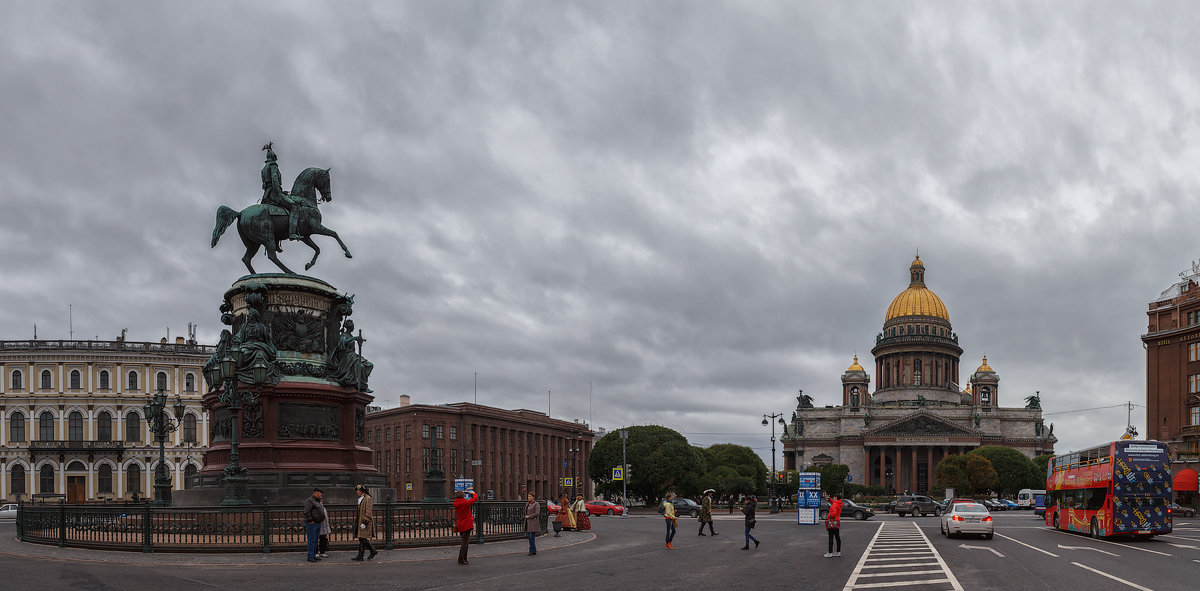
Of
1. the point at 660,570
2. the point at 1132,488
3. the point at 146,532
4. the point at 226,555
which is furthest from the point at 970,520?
the point at 146,532

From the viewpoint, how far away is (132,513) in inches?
992

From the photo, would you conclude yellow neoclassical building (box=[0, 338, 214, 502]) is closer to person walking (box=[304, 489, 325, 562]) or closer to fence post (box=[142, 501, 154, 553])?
fence post (box=[142, 501, 154, 553])

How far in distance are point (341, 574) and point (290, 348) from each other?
13.8 meters

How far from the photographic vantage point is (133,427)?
87.1 m

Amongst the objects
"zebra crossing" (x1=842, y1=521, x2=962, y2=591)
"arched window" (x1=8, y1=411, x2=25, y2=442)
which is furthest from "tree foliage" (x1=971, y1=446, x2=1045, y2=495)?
"arched window" (x1=8, y1=411, x2=25, y2=442)

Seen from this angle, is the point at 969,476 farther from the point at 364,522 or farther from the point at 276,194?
the point at 364,522

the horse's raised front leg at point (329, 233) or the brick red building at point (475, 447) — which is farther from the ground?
the horse's raised front leg at point (329, 233)

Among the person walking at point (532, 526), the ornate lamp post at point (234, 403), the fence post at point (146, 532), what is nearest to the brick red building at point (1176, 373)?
the person walking at point (532, 526)

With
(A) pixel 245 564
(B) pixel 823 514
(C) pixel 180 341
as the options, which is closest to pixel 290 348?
(A) pixel 245 564

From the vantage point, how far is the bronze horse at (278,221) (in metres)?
34.4

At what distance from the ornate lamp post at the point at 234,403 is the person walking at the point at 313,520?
3.87 metres

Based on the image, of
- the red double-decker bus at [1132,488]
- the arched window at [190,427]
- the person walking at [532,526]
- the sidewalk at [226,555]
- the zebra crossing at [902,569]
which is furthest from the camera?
the arched window at [190,427]

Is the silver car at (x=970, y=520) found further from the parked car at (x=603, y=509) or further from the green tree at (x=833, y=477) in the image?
the green tree at (x=833, y=477)

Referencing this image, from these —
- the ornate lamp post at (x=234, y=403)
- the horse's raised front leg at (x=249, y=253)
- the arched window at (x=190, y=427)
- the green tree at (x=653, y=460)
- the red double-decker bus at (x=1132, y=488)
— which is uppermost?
the horse's raised front leg at (x=249, y=253)
